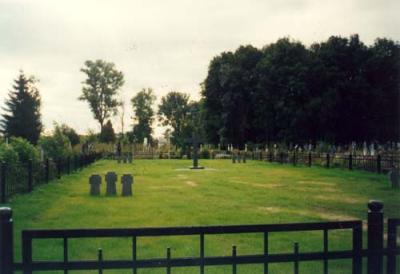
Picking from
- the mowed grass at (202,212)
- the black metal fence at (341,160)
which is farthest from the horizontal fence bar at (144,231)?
the black metal fence at (341,160)

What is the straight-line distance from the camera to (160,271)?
7.73 metres

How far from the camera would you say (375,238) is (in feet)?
16.9

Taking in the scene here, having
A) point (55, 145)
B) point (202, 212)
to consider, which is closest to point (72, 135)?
point (55, 145)

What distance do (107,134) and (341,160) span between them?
184 feet

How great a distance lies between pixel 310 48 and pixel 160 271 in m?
64.2

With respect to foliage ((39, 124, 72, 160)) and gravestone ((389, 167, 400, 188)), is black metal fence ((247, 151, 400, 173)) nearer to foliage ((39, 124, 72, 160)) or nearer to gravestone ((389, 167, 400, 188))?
gravestone ((389, 167, 400, 188))

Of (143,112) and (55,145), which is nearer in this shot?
(55,145)

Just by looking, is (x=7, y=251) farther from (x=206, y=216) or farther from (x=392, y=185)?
(x=392, y=185)

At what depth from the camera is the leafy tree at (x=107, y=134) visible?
85.1 m

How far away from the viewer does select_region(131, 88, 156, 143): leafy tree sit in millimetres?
107188

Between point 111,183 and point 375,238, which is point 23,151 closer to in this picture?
point 111,183

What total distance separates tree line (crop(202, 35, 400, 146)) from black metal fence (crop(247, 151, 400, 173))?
31.9 ft

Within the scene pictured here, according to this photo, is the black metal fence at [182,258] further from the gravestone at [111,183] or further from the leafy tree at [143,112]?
the leafy tree at [143,112]

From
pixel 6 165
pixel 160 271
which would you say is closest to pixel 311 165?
pixel 6 165
